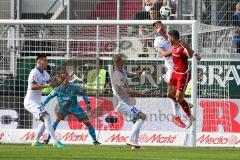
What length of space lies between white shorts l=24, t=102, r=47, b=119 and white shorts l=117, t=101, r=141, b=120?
1.81 metres

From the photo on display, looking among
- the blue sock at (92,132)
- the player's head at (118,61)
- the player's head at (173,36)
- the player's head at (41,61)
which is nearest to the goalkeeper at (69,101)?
the blue sock at (92,132)

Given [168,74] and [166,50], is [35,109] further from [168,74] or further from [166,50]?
[166,50]

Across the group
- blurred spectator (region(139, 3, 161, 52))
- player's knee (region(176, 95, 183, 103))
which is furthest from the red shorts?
blurred spectator (region(139, 3, 161, 52))

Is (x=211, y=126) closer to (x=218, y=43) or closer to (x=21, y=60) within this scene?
(x=218, y=43)

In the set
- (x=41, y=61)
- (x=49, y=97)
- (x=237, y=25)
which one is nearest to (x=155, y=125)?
(x=49, y=97)

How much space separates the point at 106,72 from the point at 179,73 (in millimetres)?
3167

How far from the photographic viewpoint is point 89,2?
2856 centimetres

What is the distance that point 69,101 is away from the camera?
24.9m

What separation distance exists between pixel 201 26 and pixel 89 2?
3962 mm

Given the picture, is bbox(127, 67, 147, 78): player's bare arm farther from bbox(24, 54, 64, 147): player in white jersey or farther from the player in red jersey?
bbox(24, 54, 64, 147): player in white jersey

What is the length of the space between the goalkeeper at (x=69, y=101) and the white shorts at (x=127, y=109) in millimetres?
1118

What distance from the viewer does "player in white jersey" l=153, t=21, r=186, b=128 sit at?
2341cm

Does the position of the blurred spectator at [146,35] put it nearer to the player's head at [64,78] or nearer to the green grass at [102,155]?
the player's head at [64,78]

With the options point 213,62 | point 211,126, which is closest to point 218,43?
point 213,62
